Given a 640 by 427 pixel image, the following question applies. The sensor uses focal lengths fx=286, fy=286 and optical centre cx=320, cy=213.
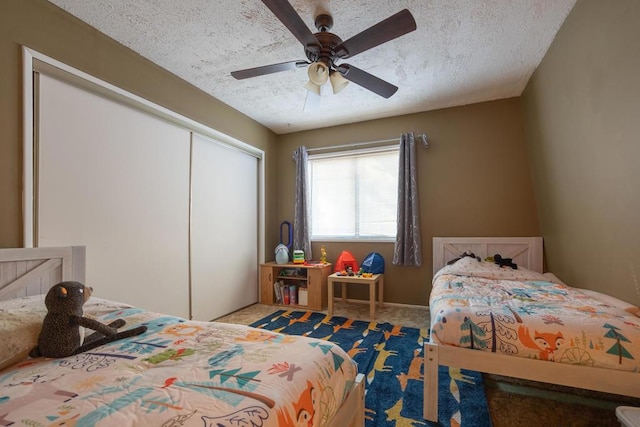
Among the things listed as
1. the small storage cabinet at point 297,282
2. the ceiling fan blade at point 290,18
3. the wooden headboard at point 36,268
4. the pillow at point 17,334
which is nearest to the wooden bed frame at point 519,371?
the pillow at point 17,334

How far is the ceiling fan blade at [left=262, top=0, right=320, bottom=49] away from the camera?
1492 millimetres

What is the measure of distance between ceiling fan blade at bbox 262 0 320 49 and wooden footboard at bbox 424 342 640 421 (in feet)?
6.43

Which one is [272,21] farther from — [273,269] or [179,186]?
[273,269]

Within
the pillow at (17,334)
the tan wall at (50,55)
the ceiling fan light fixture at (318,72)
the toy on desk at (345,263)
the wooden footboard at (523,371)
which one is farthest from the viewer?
the toy on desk at (345,263)

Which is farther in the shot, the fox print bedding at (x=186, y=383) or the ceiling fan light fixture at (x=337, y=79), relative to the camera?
the ceiling fan light fixture at (x=337, y=79)

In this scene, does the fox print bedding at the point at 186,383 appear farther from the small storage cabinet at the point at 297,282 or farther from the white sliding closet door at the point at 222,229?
the small storage cabinet at the point at 297,282

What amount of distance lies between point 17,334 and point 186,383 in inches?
30.9

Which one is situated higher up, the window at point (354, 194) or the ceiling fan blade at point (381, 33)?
the ceiling fan blade at point (381, 33)

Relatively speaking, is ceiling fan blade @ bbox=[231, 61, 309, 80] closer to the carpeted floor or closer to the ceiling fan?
the ceiling fan

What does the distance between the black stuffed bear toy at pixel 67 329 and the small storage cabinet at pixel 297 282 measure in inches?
97.0

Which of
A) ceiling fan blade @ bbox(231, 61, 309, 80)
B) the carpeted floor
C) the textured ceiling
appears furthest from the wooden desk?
ceiling fan blade @ bbox(231, 61, 309, 80)

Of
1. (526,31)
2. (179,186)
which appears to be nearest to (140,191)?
(179,186)

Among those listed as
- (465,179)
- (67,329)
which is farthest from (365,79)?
(67,329)

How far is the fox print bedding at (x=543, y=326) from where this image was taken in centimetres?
134
